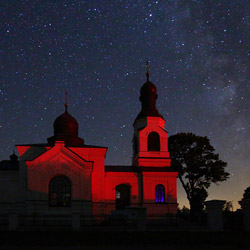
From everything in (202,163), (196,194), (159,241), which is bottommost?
(159,241)

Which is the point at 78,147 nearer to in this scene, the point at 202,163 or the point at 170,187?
the point at 170,187

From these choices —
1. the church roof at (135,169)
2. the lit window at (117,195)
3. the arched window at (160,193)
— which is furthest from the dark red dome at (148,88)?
the lit window at (117,195)

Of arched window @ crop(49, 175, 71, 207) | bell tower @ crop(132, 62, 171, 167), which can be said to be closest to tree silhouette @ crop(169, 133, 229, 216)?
bell tower @ crop(132, 62, 171, 167)

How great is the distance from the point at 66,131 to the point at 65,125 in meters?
0.69

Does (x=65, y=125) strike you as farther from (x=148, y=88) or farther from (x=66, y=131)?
(x=148, y=88)

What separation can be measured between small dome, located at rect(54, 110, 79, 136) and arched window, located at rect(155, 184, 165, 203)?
10.8m

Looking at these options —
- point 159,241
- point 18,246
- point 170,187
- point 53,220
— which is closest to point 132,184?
point 170,187

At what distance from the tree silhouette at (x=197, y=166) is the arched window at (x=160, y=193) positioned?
289 inches

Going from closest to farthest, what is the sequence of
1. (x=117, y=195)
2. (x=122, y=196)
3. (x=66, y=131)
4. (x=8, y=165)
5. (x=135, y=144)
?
(x=8, y=165) < (x=117, y=195) < (x=122, y=196) < (x=66, y=131) < (x=135, y=144)

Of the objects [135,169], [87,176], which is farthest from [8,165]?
[135,169]

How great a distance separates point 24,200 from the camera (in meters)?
32.2

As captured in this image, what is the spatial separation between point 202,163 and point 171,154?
3.91 metres

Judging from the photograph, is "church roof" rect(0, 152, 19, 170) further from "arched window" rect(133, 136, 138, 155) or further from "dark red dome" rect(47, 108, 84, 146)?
"arched window" rect(133, 136, 138, 155)

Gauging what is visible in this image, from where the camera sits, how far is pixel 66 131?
38094 mm
